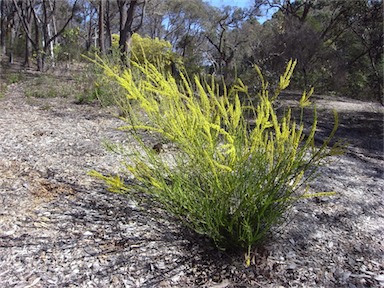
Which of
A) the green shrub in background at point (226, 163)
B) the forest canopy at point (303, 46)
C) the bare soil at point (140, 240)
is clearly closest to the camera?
the green shrub in background at point (226, 163)

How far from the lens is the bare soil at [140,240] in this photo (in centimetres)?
183

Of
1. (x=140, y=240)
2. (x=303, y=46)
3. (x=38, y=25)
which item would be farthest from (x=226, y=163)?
(x=38, y=25)

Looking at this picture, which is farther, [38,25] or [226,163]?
[38,25]

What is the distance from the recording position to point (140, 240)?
209cm

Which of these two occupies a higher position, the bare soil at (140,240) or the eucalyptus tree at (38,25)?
the eucalyptus tree at (38,25)

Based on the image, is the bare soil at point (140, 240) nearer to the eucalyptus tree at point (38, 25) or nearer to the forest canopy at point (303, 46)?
the forest canopy at point (303, 46)

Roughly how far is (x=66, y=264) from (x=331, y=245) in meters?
1.53

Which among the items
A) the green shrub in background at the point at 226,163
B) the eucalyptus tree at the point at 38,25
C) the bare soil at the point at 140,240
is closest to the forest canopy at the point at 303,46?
the eucalyptus tree at the point at 38,25

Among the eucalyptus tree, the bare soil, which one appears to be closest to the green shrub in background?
the bare soil

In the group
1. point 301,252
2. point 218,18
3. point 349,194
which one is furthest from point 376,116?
point 218,18

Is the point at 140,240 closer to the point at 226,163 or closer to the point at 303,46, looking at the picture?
the point at 226,163

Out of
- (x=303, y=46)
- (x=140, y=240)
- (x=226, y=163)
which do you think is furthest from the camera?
(x=303, y=46)

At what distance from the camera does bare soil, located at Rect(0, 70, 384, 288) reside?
1825mm

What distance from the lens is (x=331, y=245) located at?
7.11 feet
